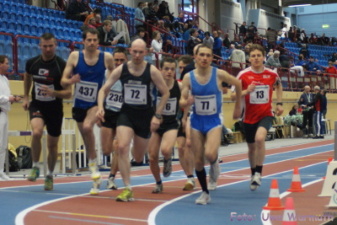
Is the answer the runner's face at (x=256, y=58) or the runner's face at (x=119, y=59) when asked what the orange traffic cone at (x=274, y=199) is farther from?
the runner's face at (x=119, y=59)

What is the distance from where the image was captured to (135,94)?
8.80m

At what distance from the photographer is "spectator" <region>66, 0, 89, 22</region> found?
23.0 meters

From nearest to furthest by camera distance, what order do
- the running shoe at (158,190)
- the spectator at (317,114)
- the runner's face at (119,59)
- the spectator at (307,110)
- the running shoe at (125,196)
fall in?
the running shoe at (125,196)
the running shoe at (158,190)
the runner's face at (119,59)
the spectator at (317,114)
the spectator at (307,110)

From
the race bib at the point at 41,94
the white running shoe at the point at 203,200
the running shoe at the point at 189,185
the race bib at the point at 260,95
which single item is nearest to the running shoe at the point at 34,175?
the race bib at the point at 41,94

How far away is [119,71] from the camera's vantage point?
8.81 m

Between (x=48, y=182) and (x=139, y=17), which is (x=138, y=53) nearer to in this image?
(x=48, y=182)

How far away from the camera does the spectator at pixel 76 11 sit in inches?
907

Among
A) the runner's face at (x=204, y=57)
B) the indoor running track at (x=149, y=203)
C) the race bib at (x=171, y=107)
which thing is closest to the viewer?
the indoor running track at (x=149, y=203)

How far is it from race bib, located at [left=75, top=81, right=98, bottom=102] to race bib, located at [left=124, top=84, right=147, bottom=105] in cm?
83

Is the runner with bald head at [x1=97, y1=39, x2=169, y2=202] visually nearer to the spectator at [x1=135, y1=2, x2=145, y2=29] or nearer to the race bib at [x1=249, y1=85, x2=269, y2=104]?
the race bib at [x1=249, y1=85, x2=269, y2=104]

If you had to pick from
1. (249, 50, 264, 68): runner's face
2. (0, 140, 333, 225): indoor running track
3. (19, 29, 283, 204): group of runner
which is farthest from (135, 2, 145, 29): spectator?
(249, 50, 264, 68): runner's face

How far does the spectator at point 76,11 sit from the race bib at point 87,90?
45.6 ft

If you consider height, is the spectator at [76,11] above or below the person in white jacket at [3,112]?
above

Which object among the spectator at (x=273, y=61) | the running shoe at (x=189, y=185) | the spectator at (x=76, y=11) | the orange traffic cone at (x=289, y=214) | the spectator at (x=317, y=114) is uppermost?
the spectator at (x=76, y=11)
